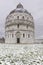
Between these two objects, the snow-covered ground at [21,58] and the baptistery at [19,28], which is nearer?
the snow-covered ground at [21,58]

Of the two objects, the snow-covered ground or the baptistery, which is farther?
the baptistery

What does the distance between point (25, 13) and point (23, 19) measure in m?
2.42

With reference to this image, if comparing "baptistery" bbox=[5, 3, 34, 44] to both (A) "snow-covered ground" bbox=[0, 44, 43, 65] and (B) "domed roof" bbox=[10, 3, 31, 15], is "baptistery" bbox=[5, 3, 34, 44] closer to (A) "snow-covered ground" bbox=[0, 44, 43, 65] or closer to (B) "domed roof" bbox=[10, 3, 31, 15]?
(B) "domed roof" bbox=[10, 3, 31, 15]

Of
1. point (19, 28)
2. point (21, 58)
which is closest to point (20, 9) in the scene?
point (19, 28)

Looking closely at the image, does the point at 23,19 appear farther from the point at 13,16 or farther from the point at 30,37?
the point at 30,37

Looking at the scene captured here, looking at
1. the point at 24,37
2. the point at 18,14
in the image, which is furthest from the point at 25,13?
the point at 24,37

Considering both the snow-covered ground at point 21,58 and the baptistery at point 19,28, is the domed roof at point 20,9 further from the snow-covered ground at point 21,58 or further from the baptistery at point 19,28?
the snow-covered ground at point 21,58


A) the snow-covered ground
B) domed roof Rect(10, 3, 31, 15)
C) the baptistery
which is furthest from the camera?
domed roof Rect(10, 3, 31, 15)

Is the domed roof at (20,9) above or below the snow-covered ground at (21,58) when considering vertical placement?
above

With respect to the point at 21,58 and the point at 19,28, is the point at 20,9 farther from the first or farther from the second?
the point at 21,58

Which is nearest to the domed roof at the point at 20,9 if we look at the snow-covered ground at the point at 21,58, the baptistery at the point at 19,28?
the baptistery at the point at 19,28

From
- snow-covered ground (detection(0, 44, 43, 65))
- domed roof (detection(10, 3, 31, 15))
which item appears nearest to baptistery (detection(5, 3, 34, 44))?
domed roof (detection(10, 3, 31, 15))

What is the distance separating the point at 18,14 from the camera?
135 ft

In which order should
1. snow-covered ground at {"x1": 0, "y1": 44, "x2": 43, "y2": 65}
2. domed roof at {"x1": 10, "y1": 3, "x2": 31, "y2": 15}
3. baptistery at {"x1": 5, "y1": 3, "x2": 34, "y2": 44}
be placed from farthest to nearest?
domed roof at {"x1": 10, "y1": 3, "x2": 31, "y2": 15}, baptistery at {"x1": 5, "y1": 3, "x2": 34, "y2": 44}, snow-covered ground at {"x1": 0, "y1": 44, "x2": 43, "y2": 65}
